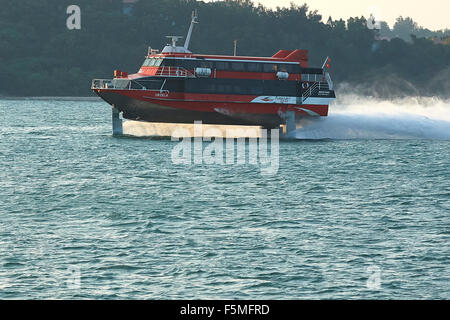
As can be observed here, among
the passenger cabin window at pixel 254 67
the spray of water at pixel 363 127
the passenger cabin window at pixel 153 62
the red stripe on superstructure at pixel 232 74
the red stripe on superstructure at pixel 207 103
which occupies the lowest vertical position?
the spray of water at pixel 363 127

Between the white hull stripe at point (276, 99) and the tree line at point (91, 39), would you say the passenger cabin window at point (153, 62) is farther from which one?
the tree line at point (91, 39)

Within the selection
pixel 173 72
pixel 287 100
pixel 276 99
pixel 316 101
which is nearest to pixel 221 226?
pixel 173 72

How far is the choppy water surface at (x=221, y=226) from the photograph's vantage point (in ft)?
66.8

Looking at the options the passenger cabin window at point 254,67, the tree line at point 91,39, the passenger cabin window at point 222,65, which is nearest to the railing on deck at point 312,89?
the passenger cabin window at point 254,67

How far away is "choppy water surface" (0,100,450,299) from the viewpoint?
20375 mm

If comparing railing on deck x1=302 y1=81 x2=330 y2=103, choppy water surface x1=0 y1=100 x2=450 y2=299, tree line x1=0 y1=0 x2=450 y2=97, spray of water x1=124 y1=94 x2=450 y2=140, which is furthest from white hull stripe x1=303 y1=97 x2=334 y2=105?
tree line x1=0 y1=0 x2=450 y2=97

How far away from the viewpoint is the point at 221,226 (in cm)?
2745

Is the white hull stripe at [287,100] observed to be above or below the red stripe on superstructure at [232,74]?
below

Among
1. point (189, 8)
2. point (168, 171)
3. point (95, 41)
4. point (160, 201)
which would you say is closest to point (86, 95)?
point (95, 41)

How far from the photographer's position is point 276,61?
5684cm

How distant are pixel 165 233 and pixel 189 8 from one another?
166 m

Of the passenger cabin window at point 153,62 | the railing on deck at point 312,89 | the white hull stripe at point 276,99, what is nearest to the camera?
the passenger cabin window at point 153,62

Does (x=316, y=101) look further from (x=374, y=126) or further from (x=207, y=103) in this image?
(x=207, y=103)

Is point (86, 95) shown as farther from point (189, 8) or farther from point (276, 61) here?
point (276, 61)
